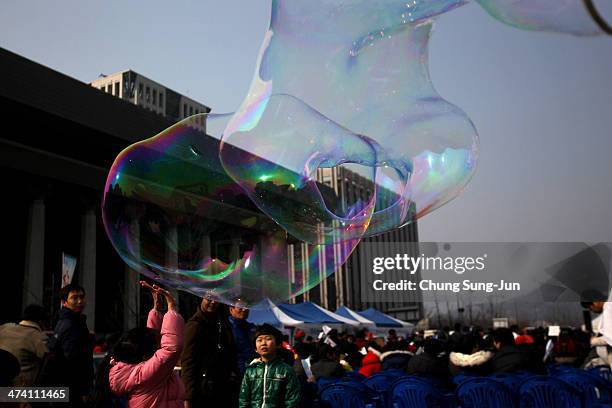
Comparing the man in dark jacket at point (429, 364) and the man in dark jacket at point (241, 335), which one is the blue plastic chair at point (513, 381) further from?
the man in dark jacket at point (241, 335)

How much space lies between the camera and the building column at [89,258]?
28.4m

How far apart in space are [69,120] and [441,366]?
21.5 m

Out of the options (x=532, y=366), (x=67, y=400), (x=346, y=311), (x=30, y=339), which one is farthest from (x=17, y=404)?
(x=346, y=311)

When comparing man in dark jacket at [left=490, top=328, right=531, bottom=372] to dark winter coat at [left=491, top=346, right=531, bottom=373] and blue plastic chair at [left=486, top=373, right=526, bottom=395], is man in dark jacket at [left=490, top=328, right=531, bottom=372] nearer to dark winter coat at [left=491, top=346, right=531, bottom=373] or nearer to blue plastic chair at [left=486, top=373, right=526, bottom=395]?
dark winter coat at [left=491, top=346, right=531, bottom=373]

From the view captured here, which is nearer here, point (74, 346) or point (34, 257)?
point (74, 346)

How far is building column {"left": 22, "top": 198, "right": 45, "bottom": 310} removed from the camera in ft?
82.4

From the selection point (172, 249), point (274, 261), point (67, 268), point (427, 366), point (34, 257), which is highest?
point (34, 257)

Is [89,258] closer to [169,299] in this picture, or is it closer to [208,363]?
[208,363]

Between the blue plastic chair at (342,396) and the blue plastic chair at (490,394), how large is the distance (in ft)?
3.62

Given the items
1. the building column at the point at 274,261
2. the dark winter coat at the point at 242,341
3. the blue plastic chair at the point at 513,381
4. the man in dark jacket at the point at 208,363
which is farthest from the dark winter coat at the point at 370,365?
the building column at the point at 274,261

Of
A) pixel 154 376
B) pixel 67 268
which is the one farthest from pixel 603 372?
pixel 67 268

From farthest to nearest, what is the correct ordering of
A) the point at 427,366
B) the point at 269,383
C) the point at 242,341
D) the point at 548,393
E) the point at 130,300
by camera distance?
the point at 130,300 < the point at 427,366 < the point at 548,393 < the point at 242,341 < the point at 269,383

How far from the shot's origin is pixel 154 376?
414 centimetres

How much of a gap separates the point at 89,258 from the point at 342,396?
24.7m
